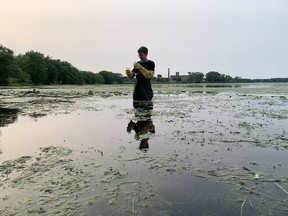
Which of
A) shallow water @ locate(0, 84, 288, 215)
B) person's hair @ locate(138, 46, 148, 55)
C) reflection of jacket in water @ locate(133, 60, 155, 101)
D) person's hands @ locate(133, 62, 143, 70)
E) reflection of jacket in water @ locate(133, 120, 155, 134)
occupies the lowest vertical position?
reflection of jacket in water @ locate(133, 120, 155, 134)

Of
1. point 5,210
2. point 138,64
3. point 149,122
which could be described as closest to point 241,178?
point 5,210

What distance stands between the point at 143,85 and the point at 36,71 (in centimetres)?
9475

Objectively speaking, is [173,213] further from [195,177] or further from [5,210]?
[5,210]

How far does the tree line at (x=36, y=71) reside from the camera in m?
78.6

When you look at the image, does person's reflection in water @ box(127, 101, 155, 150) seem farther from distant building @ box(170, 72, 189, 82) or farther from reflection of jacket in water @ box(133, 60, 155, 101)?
distant building @ box(170, 72, 189, 82)

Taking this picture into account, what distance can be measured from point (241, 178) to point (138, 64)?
9459 millimetres

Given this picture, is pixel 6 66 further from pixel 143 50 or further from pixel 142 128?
pixel 142 128

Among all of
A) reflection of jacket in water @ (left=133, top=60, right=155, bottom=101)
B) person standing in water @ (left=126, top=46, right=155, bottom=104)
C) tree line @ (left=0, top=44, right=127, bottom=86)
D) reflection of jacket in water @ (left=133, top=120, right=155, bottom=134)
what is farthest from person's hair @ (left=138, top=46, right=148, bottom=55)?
tree line @ (left=0, top=44, right=127, bottom=86)

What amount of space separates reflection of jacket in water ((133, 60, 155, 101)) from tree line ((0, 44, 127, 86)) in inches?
2788

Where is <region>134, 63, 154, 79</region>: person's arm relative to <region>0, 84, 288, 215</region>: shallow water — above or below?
above

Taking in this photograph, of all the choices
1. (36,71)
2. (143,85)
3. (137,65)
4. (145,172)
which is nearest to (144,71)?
(137,65)

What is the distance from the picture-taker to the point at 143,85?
570 inches

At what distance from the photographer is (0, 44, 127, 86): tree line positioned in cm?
7862

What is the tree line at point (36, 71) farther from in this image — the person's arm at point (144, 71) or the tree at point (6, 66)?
the person's arm at point (144, 71)
